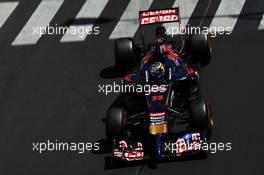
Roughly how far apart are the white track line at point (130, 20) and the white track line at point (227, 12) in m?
2.30

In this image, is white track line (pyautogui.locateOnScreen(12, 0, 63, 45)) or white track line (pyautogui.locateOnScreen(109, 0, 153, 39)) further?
white track line (pyautogui.locateOnScreen(12, 0, 63, 45))

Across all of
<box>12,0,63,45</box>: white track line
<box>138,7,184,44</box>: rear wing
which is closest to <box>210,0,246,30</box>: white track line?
<box>138,7,184,44</box>: rear wing

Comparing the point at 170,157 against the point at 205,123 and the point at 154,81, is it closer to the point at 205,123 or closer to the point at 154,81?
the point at 205,123

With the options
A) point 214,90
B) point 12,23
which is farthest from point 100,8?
point 214,90

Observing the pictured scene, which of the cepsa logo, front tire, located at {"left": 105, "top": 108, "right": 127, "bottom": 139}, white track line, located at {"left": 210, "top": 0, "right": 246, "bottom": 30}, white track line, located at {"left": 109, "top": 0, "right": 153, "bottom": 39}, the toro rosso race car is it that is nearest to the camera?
the toro rosso race car

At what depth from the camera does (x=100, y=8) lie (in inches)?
782

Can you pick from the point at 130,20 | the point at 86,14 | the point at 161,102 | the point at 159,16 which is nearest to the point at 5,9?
the point at 86,14

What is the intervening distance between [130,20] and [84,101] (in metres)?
4.11

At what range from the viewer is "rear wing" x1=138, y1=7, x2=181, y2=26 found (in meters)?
16.5

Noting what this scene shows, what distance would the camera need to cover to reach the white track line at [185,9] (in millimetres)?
18859

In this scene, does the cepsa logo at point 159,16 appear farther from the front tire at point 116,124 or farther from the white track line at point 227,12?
the front tire at point 116,124

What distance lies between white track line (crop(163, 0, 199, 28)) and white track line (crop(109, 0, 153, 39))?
0.95 metres

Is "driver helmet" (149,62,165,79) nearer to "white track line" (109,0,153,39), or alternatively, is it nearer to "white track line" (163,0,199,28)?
"white track line" (109,0,153,39)

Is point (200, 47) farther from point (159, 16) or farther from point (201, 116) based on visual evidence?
point (201, 116)
